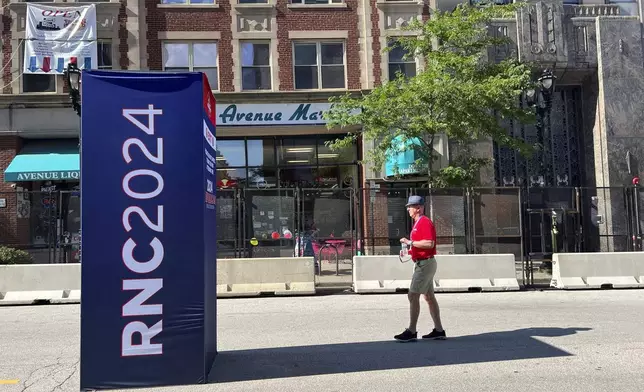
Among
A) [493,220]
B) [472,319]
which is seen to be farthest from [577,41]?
[472,319]

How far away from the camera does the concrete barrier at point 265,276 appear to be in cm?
1252

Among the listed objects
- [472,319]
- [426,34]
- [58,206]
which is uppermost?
[426,34]

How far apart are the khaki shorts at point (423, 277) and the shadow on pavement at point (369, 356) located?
661 millimetres

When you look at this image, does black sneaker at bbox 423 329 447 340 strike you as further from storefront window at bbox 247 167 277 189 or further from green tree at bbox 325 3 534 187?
storefront window at bbox 247 167 277 189

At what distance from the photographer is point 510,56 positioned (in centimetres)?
2014

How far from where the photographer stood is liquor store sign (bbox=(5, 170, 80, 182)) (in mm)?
18312

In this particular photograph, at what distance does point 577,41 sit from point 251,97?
1175 cm

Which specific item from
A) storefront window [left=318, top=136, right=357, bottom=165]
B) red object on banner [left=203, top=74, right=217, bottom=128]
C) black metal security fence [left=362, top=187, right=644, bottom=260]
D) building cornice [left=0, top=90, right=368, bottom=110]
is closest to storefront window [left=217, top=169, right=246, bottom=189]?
building cornice [left=0, top=90, right=368, bottom=110]

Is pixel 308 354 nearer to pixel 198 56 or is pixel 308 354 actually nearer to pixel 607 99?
pixel 198 56

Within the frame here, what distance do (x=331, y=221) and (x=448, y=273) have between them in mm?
3375

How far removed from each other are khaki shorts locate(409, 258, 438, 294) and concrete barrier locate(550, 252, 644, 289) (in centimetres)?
724

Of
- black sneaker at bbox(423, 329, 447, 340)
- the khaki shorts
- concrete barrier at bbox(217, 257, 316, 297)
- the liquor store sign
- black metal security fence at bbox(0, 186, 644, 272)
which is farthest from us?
the liquor store sign

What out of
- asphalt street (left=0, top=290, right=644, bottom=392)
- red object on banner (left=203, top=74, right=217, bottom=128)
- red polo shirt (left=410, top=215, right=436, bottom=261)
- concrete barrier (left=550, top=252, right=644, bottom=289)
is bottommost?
asphalt street (left=0, top=290, right=644, bottom=392)

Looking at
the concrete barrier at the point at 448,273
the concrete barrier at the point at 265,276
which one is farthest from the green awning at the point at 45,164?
the concrete barrier at the point at 448,273
